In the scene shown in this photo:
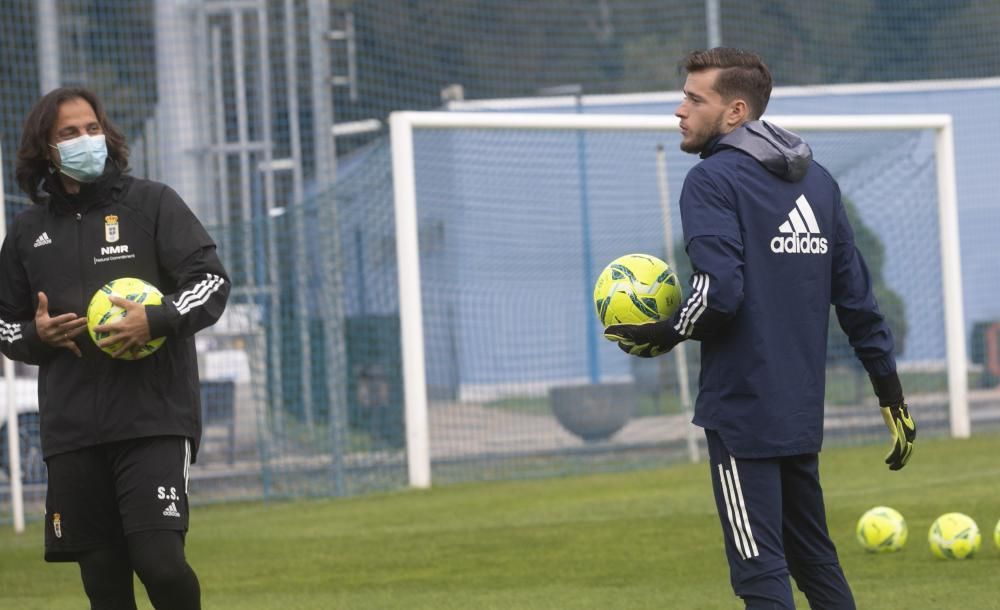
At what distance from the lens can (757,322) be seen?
4.59m

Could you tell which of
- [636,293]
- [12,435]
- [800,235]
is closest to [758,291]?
[800,235]

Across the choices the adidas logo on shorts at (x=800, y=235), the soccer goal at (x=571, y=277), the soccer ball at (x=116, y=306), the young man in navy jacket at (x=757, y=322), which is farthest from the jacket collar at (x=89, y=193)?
the soccer goal at (x=571, y=277)

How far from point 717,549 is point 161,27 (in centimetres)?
857

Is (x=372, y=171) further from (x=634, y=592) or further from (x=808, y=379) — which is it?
(x=808, y=379)

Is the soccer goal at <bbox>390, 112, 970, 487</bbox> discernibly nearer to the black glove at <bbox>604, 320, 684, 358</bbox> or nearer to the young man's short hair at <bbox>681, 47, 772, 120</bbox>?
the black glove at <bbox>604, 320, 684, 358</bbox>

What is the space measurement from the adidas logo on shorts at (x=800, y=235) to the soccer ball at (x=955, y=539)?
12.1 feet

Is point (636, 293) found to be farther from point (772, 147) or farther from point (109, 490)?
point (109, 490)

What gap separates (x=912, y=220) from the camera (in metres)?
16.8

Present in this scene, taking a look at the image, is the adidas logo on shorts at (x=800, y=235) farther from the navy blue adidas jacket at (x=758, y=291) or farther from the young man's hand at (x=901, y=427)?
the young man's hand at (x=901, y=427)

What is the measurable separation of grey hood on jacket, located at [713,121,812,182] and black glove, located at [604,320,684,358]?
569mm

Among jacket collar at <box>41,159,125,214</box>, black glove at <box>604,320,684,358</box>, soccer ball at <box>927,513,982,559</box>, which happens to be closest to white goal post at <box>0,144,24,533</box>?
jacket collar at <box>41,159,125,214</box>

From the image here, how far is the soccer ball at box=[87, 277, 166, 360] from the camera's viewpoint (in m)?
4.86

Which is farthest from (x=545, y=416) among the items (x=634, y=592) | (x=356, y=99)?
(x=634, y=592)

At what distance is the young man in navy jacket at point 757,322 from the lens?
4523 millimetres
